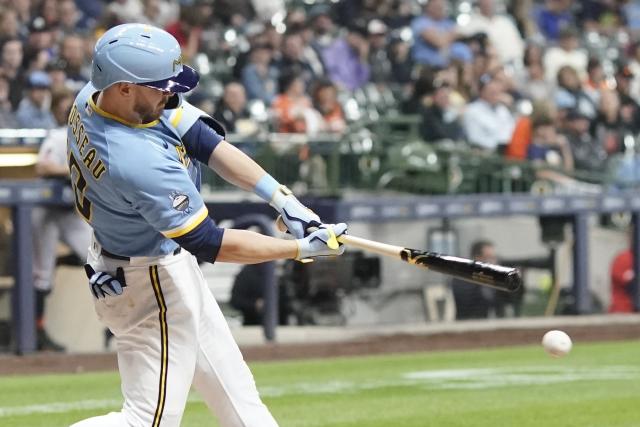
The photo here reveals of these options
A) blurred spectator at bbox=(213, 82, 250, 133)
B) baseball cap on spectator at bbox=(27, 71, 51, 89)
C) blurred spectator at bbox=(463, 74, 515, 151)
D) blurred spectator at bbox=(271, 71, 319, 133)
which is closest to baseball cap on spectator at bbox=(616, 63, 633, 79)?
blurred spectator at bbox=(463, 74, 515, 151)

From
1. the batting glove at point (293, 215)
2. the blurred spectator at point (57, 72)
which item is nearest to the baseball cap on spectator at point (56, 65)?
the blurred spectator at point (57, 72)

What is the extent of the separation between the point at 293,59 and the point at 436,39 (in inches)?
85.7

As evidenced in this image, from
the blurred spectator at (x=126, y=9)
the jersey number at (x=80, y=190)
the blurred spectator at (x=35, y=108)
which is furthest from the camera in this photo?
the blurred spectator at (x=126, y=9)

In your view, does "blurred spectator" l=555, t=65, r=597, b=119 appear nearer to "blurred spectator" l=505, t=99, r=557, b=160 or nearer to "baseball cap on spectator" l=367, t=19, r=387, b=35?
"blurred spectator" l=505, t=99, r=557, b=160

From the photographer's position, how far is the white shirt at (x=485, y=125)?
14883 millimetres

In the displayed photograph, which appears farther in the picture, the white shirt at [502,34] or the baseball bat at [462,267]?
the white shirt at [502,34]

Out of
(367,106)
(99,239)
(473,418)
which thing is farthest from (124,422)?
(367,106)

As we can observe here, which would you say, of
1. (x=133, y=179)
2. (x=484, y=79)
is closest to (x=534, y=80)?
(x=484, y=79)

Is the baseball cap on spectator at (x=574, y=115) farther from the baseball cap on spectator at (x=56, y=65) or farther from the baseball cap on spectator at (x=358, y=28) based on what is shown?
the baseball cap on spectator at (x=56, y=65)

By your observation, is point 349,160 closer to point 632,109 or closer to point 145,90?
point 632,109

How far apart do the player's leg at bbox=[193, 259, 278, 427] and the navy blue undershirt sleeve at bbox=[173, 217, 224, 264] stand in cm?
28

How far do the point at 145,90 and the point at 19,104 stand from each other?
8141mm

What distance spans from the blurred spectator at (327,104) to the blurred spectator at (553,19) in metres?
5.91

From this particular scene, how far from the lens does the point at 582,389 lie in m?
8.65
